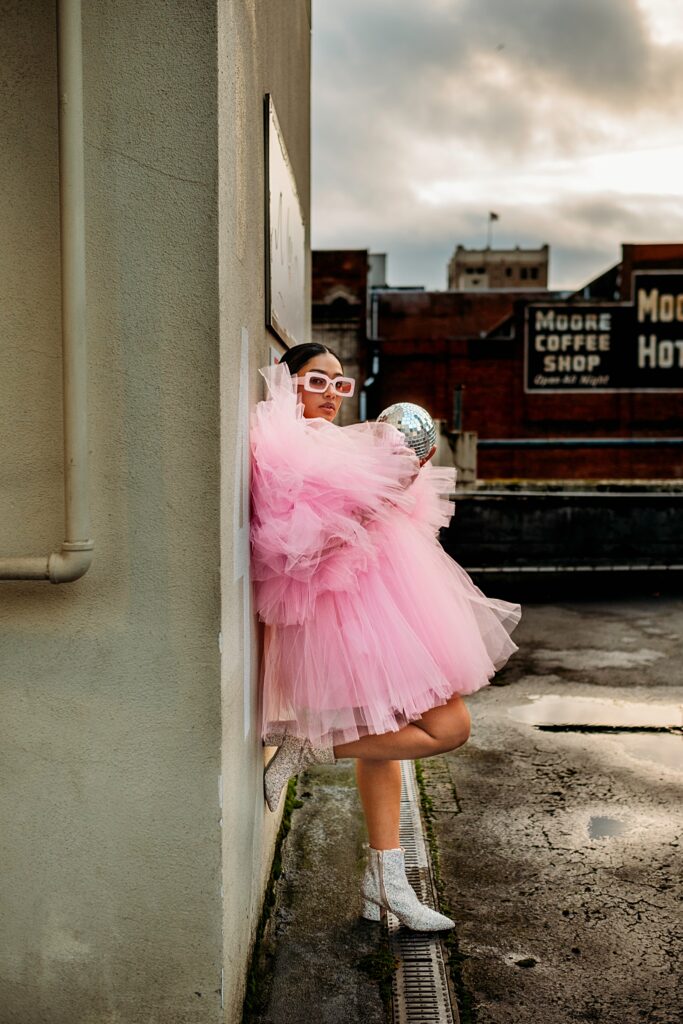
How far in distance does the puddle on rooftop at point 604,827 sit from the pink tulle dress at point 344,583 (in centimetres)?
146

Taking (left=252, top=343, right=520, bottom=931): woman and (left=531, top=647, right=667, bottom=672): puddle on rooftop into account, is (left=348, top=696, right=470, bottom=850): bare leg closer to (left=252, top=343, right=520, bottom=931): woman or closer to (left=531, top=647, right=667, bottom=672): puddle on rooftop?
(left=252, top=343, right=520, bottom=931): woman

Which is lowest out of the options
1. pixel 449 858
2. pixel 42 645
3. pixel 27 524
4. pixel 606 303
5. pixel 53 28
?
pixel 449 858

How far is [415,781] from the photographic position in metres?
4.45

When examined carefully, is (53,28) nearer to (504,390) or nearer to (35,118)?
(35,118)

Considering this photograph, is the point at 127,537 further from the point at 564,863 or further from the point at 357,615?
the point at 564,863

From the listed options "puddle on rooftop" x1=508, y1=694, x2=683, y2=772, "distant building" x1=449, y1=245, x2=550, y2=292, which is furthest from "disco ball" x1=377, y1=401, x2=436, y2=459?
"distant building" x1=449, y1=245, x2=550, y2=292

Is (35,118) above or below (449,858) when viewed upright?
above

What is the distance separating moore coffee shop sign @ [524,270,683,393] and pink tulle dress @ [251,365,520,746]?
90.2 feet

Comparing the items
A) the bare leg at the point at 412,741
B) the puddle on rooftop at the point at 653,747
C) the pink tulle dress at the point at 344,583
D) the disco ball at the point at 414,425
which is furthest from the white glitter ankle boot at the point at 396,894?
the puddle on rooftop at the point at 653,747

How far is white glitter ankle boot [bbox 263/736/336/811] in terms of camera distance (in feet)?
9.41

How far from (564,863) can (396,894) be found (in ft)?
3.14

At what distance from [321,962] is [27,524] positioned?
173cm

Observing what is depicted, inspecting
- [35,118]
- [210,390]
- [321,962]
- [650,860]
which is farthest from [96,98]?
[650,860]

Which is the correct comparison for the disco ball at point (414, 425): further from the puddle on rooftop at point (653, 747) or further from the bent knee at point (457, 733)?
the puddle on rooftop at point (653, 747)
